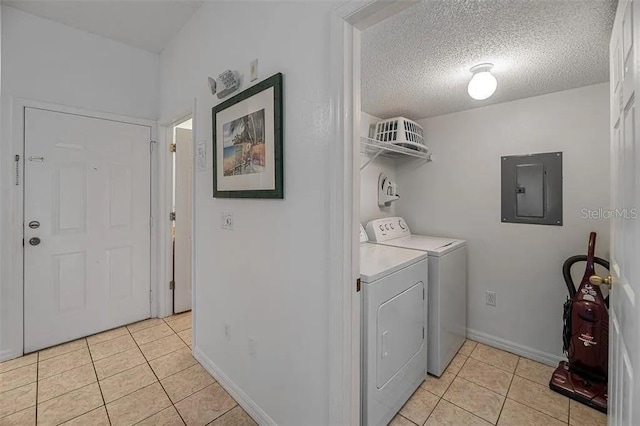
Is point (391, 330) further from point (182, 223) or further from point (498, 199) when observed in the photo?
point (182, 223)

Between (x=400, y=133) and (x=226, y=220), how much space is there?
1.71 meters

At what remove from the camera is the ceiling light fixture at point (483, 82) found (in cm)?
178

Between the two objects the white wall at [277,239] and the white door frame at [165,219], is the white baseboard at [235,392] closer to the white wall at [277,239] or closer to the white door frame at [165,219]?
the white wall at [277,239]

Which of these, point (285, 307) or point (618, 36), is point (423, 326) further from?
point (618, 36)

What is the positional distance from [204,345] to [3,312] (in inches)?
59.4

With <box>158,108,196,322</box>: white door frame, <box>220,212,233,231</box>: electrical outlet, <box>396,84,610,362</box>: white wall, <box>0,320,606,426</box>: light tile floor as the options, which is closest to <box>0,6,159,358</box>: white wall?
<box>158,108,196,322</box>: white door frame

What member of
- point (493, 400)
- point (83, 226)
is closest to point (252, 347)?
point (493, 400)

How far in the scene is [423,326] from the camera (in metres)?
1.95

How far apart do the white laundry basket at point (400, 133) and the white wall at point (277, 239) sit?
4.92ft

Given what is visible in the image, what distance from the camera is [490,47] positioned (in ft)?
5.29

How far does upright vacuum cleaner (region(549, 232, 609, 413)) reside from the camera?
5.98 ft

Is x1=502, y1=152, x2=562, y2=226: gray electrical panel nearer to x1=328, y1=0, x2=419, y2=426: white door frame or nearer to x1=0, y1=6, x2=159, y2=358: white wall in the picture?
x1=328, y1=0, x2=419, y2=426: white door frame

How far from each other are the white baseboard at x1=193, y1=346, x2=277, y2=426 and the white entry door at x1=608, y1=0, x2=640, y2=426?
1455mm

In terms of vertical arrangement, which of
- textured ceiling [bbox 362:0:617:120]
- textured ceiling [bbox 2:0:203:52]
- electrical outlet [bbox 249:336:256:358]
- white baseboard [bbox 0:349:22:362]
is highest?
textured ceiling [bbox 2:0:203:52]
